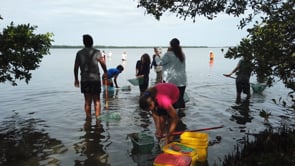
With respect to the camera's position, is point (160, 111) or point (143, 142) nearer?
point (143, 142)

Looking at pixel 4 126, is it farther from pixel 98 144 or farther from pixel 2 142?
pixel 98 144

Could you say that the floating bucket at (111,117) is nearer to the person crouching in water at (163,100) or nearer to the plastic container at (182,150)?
the person crouching in water at (163,100)

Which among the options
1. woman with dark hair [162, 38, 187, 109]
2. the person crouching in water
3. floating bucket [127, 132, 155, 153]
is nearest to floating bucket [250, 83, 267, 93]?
woman with dark hair [162, 38, 187, 109]

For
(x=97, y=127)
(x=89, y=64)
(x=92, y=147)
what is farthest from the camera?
(x=97, y=127)

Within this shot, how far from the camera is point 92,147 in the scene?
625cm

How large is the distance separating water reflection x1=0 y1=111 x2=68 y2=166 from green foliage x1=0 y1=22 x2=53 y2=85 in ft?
4.85

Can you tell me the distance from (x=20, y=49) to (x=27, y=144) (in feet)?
7.55

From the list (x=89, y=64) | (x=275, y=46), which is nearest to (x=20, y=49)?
(x=89, y=64)

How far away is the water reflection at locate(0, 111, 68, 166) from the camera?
5.57 metres

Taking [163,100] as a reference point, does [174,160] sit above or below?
below

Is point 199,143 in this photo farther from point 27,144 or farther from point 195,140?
point 27,144

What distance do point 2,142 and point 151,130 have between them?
12.1ft

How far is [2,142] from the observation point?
661cm

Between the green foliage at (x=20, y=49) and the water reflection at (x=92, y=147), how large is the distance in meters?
A: 2.23
